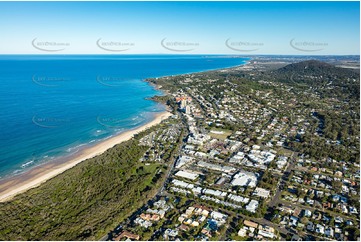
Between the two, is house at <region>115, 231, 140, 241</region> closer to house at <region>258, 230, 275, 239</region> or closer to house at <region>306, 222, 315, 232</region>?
house at <region>258, 230, 275, 239</region>

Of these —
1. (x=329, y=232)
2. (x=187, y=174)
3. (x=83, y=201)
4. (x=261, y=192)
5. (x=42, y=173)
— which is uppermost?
(x=261, y=192)

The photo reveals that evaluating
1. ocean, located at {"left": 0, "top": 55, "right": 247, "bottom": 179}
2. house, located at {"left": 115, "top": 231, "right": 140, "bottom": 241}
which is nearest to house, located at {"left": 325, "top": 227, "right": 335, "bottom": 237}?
house, located at {"left": 115, "top": 231, "right": 140, "bottom": 241}

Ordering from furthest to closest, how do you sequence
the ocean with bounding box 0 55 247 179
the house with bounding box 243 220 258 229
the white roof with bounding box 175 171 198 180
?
the ocean with bounding box 0 55 247 179
the white roof with bounding box 175 171 198 180
the house with bounding box 243 220 258 229

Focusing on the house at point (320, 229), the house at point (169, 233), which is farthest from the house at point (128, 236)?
the house at point (320, 229)

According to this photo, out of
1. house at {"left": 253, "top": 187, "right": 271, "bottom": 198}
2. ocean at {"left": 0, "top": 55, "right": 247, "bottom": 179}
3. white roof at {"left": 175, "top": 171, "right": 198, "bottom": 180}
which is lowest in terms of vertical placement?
ocean at {"left": 0, "top": 55, "right": 247, "bottom": 179}

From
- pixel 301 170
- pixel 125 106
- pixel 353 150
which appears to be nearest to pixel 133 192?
pixel 301 170

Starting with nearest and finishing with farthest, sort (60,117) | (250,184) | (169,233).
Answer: (169,233)
(250,184)
(60,117)

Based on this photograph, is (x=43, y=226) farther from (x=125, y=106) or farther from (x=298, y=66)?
(x=298, y=66)

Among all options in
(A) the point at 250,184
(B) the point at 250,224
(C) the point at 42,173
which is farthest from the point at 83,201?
(A) the point at 250,184

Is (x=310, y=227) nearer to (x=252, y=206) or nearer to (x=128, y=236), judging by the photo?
(x=252, y=206)
